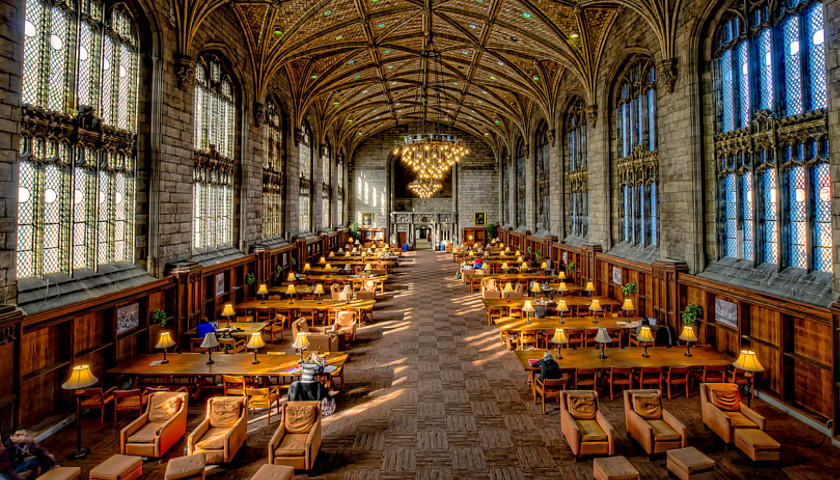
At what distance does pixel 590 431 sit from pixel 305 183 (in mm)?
22144

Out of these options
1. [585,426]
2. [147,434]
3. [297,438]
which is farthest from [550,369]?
[147,434]

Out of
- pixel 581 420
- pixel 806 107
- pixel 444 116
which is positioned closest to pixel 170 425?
pixel 581 420

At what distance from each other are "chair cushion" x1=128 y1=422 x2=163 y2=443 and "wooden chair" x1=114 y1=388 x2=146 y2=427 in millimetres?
958

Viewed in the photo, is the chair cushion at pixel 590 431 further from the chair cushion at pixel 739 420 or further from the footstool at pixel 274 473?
the footstool at pixel 274 473

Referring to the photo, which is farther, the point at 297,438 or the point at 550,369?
the point at 550,369

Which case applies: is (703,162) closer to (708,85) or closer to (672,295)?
(708,85)

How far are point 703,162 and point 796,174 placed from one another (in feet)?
8.39

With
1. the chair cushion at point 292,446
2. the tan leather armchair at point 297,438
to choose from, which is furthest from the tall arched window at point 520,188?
the chair cushion at point 292,446

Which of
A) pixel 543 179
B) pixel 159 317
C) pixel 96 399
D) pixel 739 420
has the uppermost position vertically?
pixel 543 179

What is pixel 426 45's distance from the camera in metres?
19.7

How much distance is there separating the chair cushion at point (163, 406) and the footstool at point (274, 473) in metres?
2.59

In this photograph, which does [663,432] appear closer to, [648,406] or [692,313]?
[648,406]

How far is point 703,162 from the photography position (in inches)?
433

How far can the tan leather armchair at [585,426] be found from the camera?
6.45 metres
